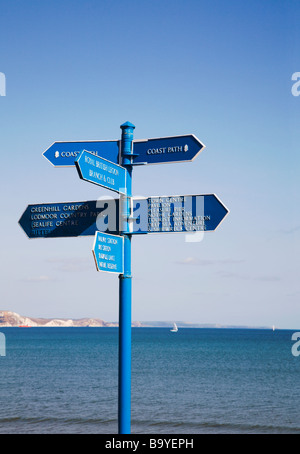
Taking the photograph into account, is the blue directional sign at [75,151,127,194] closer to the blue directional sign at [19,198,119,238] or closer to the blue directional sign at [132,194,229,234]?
the blue directional sign at [19,198,119,238]

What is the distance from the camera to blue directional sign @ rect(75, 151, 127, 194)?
26.8 ft

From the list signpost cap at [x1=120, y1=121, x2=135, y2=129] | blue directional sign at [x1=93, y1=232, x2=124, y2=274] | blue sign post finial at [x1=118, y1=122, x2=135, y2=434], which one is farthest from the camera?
signpost cap at [x1=120, y1=121, x2=135, y2=129]

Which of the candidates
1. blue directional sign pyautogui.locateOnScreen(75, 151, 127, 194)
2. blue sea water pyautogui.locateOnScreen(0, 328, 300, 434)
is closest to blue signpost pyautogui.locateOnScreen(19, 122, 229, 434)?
blue directional sign pyautogui.locateOnScreen(75, 151, 127, 194)

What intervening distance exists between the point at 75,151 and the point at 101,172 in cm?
136

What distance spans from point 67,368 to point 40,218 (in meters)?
60.4

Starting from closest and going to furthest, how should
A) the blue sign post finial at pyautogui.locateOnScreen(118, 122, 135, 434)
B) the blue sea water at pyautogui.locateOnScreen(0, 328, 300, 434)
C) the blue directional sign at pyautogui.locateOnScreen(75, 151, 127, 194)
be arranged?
the blue directional sign at pyautogui.locateOnScreen(75, 151, 127, 194)
the blue sign post finial at pyautogui.locateOnScreen(118, 122, 135, 434)
the blue sea water at pyautogui.locateOnScreen(0, 328, 300, 434)

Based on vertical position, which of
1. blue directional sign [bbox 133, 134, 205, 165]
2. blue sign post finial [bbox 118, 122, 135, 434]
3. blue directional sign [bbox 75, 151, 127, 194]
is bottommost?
blue sign post finial [bbox 118, 122, 135, 434]

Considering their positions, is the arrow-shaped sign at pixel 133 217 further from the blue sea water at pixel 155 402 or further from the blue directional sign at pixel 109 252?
the blue sea water at pixel 155 402

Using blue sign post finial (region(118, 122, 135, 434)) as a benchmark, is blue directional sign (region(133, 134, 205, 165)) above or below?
above

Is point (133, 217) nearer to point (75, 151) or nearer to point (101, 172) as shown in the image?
point (101, 172)

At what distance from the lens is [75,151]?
973cm

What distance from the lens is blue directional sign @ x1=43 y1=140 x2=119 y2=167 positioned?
31.4ft

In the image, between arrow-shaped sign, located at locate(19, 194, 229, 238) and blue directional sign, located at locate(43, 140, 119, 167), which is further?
blue directional sign, located at locate(43, 140, 119, 167)

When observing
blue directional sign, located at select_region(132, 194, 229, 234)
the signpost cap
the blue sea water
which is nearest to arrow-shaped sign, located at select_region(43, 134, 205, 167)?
the signpost cap
